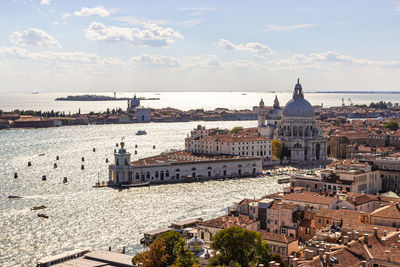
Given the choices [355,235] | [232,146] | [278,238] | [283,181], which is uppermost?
[232,146]

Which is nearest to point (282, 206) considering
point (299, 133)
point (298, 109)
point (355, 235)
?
point (355, 235)

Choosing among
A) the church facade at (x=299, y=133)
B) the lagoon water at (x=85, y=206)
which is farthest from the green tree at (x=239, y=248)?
the church facade at (x=299, y=133)

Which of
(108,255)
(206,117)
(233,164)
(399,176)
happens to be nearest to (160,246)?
(108,255)

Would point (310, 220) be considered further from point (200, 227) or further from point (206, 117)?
point (206, 117)

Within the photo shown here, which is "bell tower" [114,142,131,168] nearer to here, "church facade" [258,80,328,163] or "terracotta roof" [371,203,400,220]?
"church facade" [258,80,328,163]

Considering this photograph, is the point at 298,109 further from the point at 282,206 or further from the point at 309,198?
the point at 282,206

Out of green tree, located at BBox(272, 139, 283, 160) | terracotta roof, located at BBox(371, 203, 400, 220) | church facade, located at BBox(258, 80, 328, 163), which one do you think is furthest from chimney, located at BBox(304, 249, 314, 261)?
church facade, located at BBox(258, 80, 328, 163)
